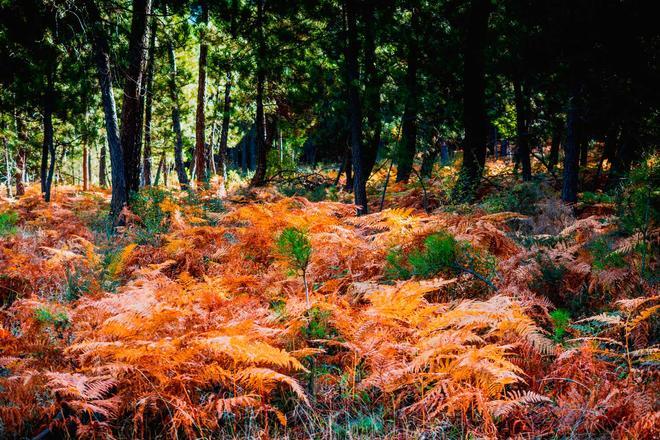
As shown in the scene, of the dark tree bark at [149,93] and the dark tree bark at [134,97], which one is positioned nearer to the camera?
the dark tree bark at [134,97]

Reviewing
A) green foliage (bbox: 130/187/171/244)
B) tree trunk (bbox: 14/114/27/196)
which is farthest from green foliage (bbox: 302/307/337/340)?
tree trunk (bbox: 14/114/27/196)

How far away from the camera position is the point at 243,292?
441 cm

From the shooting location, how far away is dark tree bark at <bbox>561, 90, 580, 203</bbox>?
7230mm

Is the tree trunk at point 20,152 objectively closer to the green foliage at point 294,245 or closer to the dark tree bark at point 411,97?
the dark tree bark at point 411,97

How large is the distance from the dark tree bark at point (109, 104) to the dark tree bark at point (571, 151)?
782 cm

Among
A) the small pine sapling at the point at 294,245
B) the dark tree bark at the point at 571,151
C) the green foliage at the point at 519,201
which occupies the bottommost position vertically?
the small pine sapling at the point at 294,245

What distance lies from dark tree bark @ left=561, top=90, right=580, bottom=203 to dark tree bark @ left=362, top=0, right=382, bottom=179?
3.77m

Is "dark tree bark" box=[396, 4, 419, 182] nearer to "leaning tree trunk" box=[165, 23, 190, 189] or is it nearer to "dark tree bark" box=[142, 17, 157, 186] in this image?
"dark tree bark" box=[142, 17, 157, 186]

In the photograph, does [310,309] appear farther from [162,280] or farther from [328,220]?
[328,220]

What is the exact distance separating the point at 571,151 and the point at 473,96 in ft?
10.3

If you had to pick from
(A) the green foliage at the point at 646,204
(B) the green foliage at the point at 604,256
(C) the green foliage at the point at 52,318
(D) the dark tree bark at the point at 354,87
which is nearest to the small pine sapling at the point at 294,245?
(C) the green foliage at the point at 52,318

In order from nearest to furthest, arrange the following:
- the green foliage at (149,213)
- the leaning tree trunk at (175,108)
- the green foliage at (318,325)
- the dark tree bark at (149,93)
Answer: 1. the green foliage at (318,325)
2. the green foliage at (149,213)
3. the dark tree bark at (149,93)
4. the leaning tree trunk at (175,108)

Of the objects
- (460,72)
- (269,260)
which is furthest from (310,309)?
(460,72)

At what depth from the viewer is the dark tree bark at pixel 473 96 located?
977 centimetres
